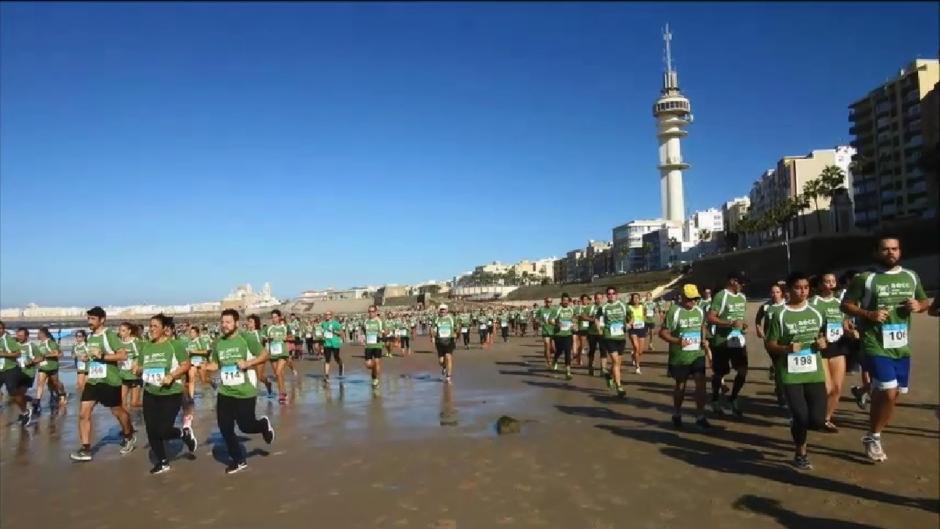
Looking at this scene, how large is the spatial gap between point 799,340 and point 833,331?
5.04 ft

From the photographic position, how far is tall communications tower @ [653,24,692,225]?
15462cm

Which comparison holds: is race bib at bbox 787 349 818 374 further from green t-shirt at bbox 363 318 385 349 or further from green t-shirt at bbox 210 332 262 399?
green t-shirt at bbox 363 318 385 349

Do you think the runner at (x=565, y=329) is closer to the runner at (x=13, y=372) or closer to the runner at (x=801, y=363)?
the runner at (x=801, y=363)

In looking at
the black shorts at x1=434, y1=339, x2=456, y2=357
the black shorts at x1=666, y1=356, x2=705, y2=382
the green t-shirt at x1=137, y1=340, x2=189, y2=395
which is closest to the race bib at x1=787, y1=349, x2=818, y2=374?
the black shorts at x1=666, y1=356, x2=705, y2=382

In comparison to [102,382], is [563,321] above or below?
above

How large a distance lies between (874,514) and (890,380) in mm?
1511

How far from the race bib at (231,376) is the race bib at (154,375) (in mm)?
910

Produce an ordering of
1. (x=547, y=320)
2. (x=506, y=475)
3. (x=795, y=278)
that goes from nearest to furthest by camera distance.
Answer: (x=795, y=278), (x=506, y=475), (x=547, y=320)

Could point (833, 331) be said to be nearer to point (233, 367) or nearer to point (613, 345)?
point (613, 345)

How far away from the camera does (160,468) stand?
24.8 ft

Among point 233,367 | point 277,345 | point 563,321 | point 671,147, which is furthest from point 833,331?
point 671,147

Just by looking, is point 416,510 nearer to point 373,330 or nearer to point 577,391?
point 577,391

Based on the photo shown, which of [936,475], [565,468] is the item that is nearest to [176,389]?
[565,468]

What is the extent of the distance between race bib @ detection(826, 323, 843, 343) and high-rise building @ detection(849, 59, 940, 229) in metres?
69.1
